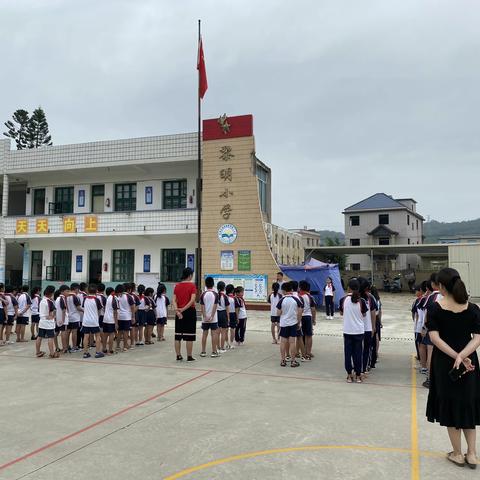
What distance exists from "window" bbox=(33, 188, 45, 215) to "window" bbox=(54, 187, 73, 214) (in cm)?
104

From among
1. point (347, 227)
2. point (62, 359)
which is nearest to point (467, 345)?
point (62, 359)

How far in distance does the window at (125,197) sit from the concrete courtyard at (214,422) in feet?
49.6

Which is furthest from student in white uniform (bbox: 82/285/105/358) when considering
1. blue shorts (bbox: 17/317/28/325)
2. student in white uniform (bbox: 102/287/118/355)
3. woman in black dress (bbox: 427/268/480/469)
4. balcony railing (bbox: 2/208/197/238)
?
balcony railing (bbox: 2/208/197/238)

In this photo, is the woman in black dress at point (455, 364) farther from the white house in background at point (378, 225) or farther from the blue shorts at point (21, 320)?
the white house in background at point (378, 225)

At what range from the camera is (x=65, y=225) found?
922 inches

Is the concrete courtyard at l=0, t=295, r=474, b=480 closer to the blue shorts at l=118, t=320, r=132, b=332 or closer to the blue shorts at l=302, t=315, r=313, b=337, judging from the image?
the blue shorts at l=302, t=315, r=313, b=337

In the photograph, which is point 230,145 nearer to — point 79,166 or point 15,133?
point 79,166

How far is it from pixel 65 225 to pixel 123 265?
11.8ft

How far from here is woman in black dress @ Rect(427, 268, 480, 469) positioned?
405 centimetres

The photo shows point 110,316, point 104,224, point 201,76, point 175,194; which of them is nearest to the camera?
point 110,316

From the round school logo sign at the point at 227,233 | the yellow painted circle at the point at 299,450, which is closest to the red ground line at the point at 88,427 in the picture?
the yellow painted circle at the point at 299,450

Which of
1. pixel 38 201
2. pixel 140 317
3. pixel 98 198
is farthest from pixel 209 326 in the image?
pixel 38 201

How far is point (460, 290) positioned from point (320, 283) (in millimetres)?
14916

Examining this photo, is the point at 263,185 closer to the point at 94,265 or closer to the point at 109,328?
the point at 94,265
